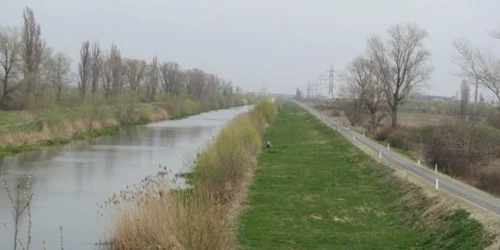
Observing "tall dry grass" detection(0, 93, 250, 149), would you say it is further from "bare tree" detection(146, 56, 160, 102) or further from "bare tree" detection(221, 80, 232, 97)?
"bare tree" detection(221, 80, 232, 97)

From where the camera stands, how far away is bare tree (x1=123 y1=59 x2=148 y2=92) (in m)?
100

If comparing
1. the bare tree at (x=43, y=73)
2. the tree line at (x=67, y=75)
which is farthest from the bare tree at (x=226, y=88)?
the bare tree at (x=43, y=73)

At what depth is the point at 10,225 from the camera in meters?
16.1

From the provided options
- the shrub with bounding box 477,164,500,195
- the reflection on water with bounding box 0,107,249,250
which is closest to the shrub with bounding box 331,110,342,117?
the reflection on water with bounding box 0,107,249,250

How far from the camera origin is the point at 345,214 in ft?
56.3

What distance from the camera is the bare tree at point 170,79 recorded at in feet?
358

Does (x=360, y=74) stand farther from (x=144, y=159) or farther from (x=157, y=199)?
(x=157, y=199)

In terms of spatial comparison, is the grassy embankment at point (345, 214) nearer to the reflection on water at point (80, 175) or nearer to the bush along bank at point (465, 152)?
the bush along bank at point (465, 152)

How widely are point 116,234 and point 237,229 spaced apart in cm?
333

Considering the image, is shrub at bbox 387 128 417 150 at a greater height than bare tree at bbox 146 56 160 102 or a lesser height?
lesser

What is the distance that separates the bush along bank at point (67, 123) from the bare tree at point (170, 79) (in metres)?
32.4

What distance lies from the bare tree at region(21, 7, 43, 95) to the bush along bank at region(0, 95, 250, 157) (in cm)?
495

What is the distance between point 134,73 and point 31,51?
49.9 metres

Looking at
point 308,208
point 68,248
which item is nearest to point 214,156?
point 308,208
